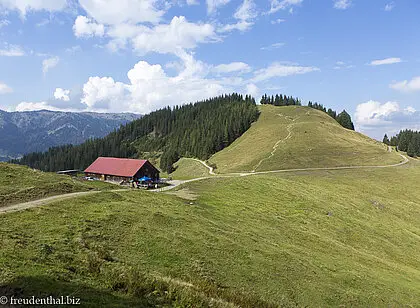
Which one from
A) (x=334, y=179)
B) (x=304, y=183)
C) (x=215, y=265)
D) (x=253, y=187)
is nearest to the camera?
(x=215, y=265)

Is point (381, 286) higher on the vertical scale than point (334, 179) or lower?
lower

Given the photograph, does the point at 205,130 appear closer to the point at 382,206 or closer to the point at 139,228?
the point at 382,206

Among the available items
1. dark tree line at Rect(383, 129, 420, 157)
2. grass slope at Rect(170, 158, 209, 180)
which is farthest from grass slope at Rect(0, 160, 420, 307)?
dark tree line at Rect(383, 129, 420, 157)

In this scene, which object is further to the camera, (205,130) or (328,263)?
(205,130)

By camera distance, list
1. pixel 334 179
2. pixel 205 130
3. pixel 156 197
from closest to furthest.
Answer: pixel 156 197, pixel 334 179, pixel 205 130

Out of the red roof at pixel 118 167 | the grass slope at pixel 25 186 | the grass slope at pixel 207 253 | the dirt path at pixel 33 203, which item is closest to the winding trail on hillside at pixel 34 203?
the dirt path at pixel 33 203

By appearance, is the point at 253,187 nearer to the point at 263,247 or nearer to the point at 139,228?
the point at 263,247

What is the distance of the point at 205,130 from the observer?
195750mm

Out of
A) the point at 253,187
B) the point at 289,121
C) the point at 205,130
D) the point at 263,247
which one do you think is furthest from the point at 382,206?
the point at 205,130

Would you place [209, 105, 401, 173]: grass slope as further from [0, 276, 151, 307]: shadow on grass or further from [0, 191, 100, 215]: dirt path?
[0, 276, 151, 307]: shadow on grass

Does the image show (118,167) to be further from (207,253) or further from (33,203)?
(207,253)

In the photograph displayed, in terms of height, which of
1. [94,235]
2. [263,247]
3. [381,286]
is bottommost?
[381,286]

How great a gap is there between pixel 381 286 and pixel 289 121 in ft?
503

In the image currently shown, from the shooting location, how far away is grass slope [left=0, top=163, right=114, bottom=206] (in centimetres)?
3384
